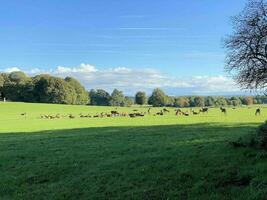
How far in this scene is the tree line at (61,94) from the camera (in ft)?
534

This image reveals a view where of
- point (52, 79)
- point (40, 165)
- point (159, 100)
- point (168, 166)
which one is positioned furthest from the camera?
point (159, 100)

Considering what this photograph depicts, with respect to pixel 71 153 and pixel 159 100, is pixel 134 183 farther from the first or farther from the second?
pixel 159 100

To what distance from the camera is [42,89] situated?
165125mm

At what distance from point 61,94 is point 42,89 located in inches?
309

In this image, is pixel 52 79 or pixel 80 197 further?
pixel 52 79

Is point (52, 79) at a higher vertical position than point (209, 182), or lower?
higher

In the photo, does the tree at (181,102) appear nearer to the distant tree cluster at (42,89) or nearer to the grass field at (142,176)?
the distant tree cluster at (42,89)

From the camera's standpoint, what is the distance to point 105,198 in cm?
1261

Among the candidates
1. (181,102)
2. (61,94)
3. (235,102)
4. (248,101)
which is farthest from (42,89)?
(248,101)

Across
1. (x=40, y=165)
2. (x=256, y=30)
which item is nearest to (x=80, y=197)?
(x=40, y=165)

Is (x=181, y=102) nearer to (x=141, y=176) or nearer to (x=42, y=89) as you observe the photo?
(x=42, y=89)

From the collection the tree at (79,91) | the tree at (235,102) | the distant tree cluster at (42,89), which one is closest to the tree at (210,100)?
the tree at (235,102)

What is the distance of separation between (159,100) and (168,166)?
166551 mm

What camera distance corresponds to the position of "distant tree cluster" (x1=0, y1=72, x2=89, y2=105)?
529 ft
